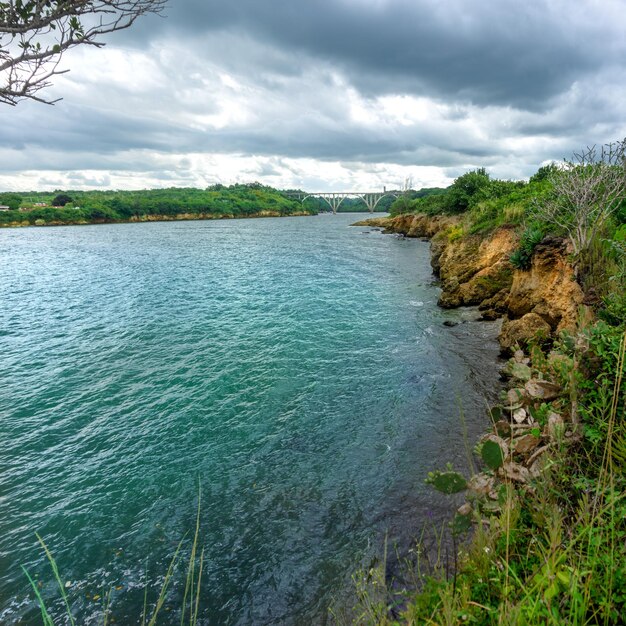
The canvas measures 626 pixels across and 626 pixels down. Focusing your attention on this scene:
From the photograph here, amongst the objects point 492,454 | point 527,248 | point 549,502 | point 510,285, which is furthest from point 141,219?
point 549,502

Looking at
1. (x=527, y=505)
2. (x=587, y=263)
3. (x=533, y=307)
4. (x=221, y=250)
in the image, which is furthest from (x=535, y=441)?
(x=221, y=250)

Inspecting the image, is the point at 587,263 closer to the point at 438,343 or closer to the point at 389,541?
the point at 438,343

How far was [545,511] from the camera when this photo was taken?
3.99 m

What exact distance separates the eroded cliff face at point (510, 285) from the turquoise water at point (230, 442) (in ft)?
5.21

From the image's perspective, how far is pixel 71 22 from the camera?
5.03 m

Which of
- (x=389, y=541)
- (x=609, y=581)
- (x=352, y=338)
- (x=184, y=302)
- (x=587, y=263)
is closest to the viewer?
(x=609, y=581)

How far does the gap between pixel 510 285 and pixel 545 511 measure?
688 inches

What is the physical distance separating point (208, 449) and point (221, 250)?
49989mm

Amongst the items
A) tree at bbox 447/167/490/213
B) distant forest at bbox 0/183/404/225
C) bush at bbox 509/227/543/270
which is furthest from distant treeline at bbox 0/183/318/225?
bush at bbox 509/227/543/270

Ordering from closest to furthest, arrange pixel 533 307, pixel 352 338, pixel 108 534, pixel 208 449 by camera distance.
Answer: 1. pixel 108 534
2. pixel 208 449
3. pixel 533 307
4. pixel 352 338

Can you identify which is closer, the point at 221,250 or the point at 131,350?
the point at 131,350

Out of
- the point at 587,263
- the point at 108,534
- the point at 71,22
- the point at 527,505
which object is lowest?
the point at 108,534

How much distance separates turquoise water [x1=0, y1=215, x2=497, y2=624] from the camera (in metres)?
6.33

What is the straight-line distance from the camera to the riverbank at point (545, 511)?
2.85 metres
